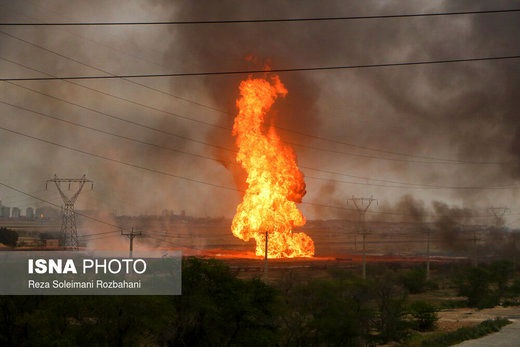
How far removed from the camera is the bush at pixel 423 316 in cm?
6038

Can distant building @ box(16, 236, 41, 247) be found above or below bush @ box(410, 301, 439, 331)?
above

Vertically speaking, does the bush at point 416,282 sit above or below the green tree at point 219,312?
below

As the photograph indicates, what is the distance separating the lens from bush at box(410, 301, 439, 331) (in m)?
60.4

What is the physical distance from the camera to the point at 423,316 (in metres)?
61.1

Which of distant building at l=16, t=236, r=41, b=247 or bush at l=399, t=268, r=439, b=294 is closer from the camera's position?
bush at l=399, t=268, r=439, b=294

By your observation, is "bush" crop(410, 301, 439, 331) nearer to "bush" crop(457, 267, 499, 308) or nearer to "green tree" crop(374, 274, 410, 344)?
"green tree" crop(374, 274, 410, 344)

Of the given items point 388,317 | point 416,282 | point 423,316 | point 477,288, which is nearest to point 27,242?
point 416,282

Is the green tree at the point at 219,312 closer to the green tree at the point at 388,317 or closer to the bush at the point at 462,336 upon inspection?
the bush at the point at 462,336

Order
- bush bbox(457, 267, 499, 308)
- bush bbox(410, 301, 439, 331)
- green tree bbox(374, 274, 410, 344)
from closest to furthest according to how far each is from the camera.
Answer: green tree bbox(374, 274, 410, 344) < bush bbox(410, 301, 439, 331) < bush bbox(457, 267, 499, 308)

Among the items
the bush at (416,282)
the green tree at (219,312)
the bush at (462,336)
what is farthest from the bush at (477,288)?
the green tree at (219,312)

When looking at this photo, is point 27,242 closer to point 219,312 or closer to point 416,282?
point 416,282

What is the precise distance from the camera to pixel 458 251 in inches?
6471

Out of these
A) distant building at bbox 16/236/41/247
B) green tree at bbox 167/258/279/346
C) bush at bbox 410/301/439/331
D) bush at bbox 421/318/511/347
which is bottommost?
bush at bbox 410/301/439/331

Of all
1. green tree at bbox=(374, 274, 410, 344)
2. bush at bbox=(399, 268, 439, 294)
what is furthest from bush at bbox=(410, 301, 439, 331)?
bush at bbox=(399, 268, 439, 294)
